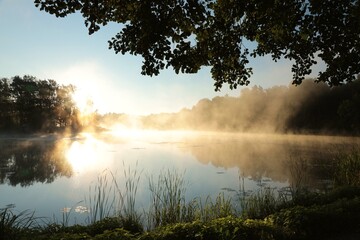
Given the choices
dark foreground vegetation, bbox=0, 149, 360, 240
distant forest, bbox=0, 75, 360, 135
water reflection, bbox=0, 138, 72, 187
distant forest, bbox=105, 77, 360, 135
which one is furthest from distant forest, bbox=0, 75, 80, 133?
dark foreground vegetation, bbox=0, 149, 360, 240

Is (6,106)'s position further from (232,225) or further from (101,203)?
(232,225)

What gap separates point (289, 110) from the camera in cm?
6912

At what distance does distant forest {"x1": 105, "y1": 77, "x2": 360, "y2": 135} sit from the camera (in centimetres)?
5203

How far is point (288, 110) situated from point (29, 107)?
187 feet

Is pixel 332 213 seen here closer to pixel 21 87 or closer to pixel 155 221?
pixel 155 221

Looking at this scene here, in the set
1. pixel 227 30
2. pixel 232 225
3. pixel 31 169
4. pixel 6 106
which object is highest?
pixel 6 106

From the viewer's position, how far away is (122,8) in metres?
5.12

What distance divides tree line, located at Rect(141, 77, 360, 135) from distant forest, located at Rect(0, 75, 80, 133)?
5115 centimetres

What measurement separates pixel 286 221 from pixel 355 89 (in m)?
57.2

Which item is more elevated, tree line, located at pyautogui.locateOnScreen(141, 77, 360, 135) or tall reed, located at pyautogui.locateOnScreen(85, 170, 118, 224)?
tree line, located at pyautogui.locateOnScreen(141, 77, 360, 135)

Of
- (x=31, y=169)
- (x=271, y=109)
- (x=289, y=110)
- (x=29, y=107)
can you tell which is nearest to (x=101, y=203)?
(x=31, y=169)

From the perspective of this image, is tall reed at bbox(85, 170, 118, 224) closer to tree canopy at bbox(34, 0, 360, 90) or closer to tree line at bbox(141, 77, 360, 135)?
tree canopy at bbox(34, 0, 360, 90)

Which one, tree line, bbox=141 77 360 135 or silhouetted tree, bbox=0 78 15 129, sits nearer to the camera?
tree line, bbox=141 77 360 135

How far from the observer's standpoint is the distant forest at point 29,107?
58812 mm
